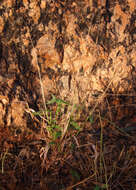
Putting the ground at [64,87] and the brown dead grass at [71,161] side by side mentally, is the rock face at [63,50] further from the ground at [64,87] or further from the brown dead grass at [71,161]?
the brown dead grass at [71,161]

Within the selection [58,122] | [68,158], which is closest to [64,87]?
[58,122]

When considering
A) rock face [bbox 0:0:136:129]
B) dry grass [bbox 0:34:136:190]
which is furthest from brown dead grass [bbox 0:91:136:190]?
rock face [bbox 0:0:136:129]

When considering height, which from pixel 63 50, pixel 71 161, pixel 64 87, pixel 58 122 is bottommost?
pixel 71 161

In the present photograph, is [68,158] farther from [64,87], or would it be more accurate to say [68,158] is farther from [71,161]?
[64,87]

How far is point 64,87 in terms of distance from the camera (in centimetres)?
113

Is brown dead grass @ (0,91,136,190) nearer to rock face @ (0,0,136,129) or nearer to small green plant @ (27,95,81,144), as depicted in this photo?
small green plant @ (27,95,81,144)

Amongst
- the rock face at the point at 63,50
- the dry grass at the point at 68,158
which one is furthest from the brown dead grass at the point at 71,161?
the rock face at the point at 63,50

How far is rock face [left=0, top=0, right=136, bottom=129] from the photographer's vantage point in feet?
3.51

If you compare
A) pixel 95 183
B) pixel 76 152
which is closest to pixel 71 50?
pixel 76 152

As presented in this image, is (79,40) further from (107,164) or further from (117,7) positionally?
(107,164)

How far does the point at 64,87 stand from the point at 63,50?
0.22 metres

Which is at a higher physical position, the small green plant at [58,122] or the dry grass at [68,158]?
the small green plant at [58,122]

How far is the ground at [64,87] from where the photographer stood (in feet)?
3.15

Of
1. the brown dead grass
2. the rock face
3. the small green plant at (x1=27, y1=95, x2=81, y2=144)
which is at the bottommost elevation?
the brown dead grass
